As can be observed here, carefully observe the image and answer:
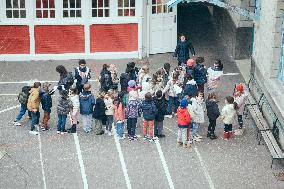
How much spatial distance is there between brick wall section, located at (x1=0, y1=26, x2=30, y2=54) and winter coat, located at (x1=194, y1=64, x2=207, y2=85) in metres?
6.69

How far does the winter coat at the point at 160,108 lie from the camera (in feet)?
72.1

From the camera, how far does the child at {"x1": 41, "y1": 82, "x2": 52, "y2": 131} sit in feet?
73.0

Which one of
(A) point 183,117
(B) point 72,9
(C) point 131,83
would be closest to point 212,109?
(A) point 183,117

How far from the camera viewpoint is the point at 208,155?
21.6 metres

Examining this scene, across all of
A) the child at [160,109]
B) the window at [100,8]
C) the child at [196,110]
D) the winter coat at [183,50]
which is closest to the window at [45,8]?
the window at [100,8]

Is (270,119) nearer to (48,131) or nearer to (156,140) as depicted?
(156,140)

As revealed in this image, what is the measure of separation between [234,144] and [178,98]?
2.30 m

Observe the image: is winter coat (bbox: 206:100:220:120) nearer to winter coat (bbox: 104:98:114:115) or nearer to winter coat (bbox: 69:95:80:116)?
winter coat (bbox: 104:98:114:115)

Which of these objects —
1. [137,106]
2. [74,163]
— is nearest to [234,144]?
[137,106]

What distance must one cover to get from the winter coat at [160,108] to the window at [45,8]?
22.7ft

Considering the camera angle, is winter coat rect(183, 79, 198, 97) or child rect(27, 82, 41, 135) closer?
child rect(27, 82, 41, 135)

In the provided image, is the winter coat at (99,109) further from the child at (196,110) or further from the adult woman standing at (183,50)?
the adult woman standing at (183,50)

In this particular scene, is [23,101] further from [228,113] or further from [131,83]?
[228,113]

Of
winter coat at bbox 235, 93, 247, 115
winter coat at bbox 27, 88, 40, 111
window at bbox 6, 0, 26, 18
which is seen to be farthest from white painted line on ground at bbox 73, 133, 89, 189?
window at bbox 6, 0, 26, 18
